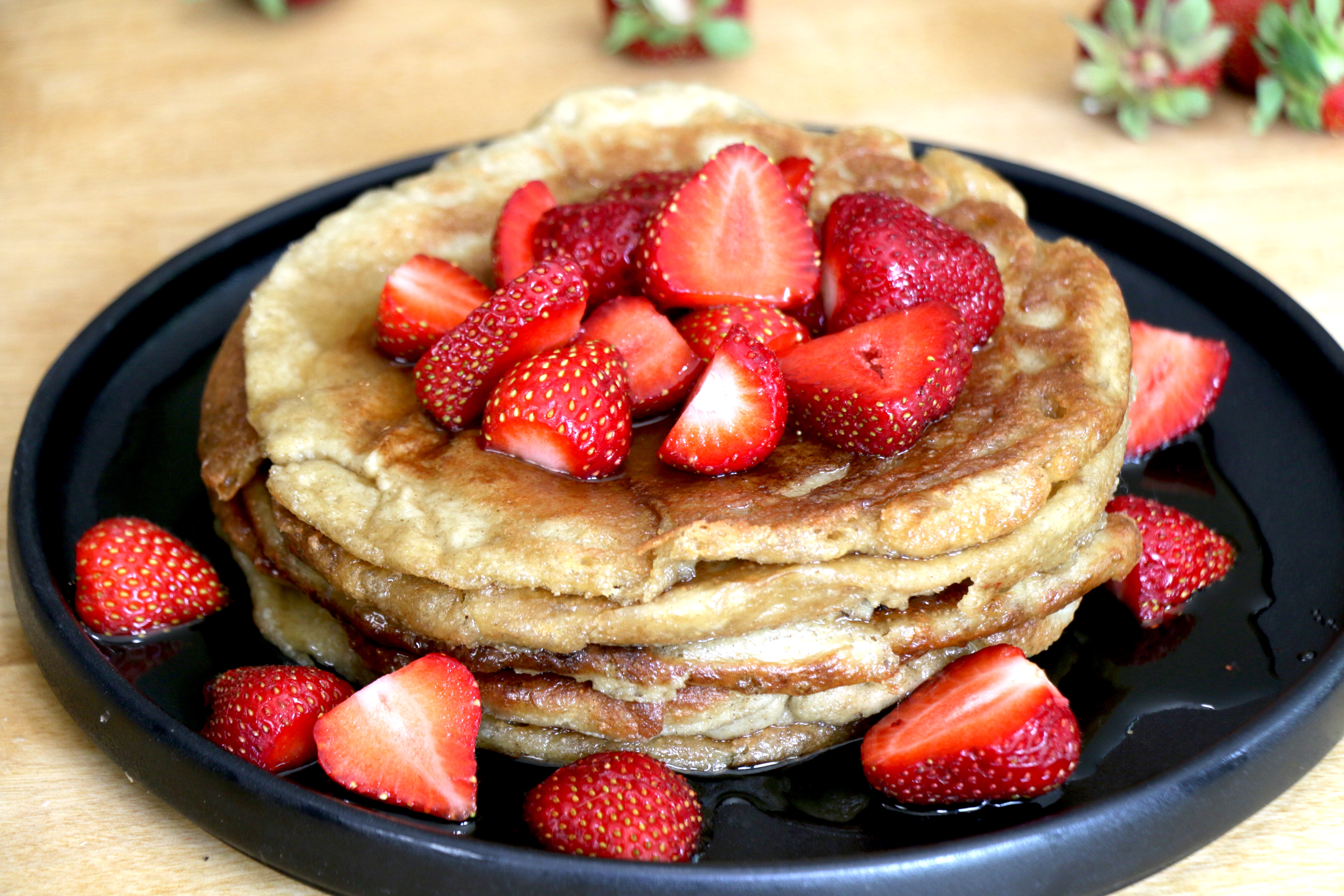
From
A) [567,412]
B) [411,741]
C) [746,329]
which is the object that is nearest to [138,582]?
[411,741]

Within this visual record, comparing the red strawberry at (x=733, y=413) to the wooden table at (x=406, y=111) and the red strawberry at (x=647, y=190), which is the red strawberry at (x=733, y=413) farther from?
the wooden table at (x=406, y=111)

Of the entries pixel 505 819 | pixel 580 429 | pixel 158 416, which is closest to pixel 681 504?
pixel 580 429

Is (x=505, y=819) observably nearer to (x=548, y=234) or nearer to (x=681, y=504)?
(x=681, y=504)

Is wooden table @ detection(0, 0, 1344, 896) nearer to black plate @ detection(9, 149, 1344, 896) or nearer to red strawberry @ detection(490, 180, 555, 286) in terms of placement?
black plate @ detection(9, 149, 1344, 896)

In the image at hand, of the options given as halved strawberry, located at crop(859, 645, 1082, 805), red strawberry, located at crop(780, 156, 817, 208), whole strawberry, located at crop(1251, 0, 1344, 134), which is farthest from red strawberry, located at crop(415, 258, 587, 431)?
whole strawberry, located at crop(1251, 0, 1344, 134)

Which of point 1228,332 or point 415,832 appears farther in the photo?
point 1228,332

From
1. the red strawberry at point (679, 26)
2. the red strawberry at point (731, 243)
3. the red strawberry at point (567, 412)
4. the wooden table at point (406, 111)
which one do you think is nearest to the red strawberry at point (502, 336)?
the red strawberry at point (567, 412)

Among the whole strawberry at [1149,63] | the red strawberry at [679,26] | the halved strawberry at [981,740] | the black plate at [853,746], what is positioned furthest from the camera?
the red strawberry at [679,26]
